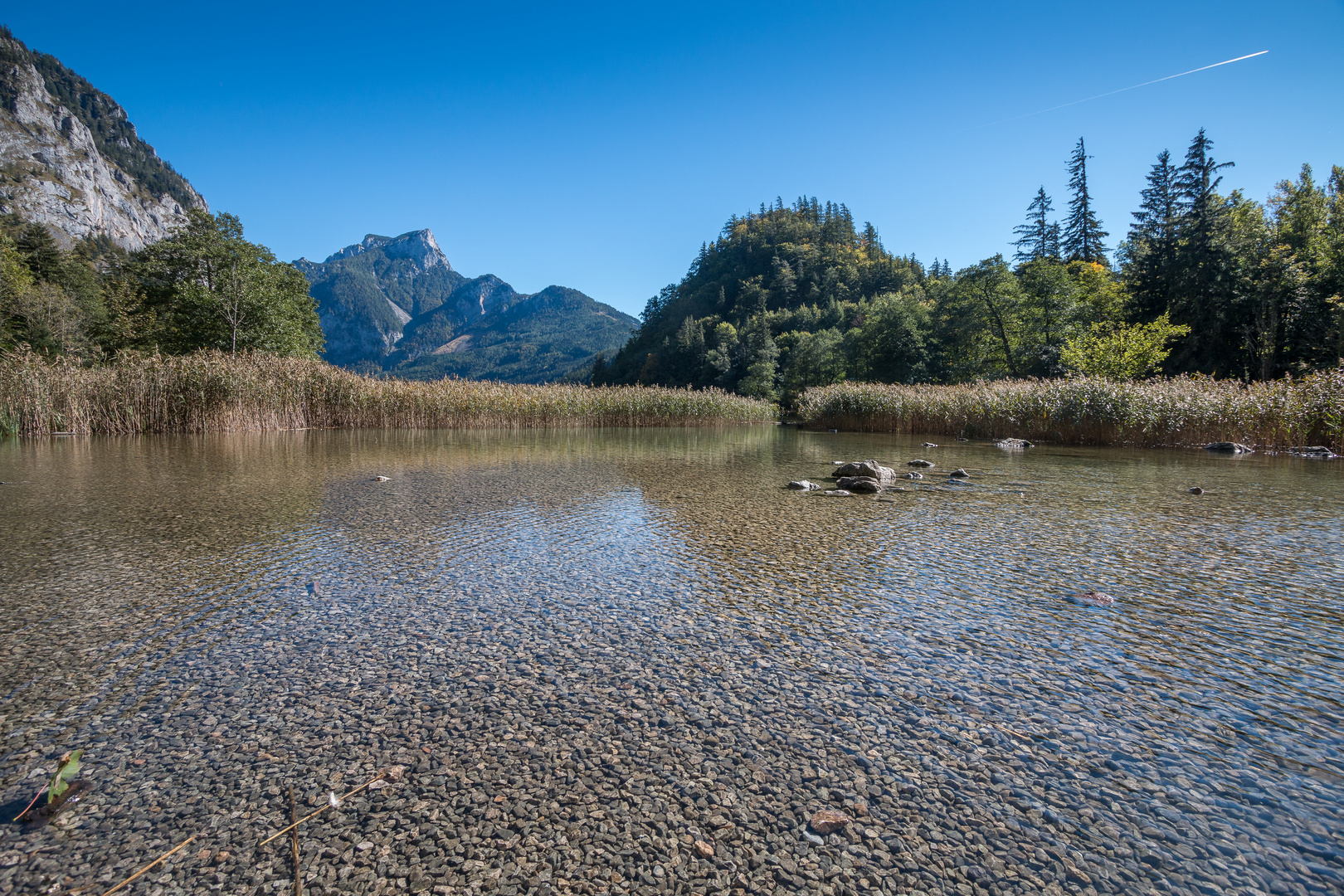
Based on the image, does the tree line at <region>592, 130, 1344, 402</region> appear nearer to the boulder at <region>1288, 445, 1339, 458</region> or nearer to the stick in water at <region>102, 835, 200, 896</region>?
the boulder at <region>1288, 445, 1339, 458</region>

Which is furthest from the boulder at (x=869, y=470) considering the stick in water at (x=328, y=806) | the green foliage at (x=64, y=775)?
the green foliage at (x=64, y=775)

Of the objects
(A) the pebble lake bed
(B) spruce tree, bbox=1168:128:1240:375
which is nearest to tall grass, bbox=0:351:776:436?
(A) the pebble lake bed

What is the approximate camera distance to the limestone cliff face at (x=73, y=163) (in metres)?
87.6

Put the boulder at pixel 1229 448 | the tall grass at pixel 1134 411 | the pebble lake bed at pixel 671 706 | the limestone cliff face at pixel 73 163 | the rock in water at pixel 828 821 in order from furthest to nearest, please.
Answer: the limestone cliff face at pixel 73 163 → the boulder at pixel 1229 448 → the tall grass at pixel 1134 411 → the rock in water at pixel 828 821 → the pebble lake bed at pixel 671 706

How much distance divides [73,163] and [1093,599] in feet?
486

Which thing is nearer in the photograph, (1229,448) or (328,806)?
(328,806)

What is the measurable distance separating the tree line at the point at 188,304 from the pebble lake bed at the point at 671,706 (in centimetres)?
2850

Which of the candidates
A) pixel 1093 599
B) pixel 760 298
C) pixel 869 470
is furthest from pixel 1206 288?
pixel 760 298

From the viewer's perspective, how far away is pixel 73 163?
97875 millimetres

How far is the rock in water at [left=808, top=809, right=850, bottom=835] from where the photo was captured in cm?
164

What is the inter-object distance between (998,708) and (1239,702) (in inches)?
39.2

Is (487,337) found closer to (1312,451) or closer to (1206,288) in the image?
(1206,288)

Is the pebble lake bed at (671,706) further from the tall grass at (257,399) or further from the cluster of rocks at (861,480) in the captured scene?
the tall grass at (257,399)

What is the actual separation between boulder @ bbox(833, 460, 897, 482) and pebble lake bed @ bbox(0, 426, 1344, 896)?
2.86 meters
